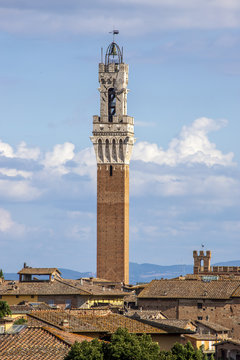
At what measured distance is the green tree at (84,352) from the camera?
4462 centimetres

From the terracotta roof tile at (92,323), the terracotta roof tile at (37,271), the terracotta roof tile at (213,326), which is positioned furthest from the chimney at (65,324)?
the terracotta roof tile at (37,271)

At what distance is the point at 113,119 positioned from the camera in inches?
5782

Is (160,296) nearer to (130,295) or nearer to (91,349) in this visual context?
(130,295)

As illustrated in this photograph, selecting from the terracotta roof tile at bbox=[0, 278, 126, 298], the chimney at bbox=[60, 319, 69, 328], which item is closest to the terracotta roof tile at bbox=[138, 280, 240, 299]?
the terracotta roof tile at bbox=[0, 278, 126, 298]

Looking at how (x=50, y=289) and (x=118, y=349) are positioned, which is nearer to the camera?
(x=118, y=349)

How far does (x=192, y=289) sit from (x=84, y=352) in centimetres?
5315

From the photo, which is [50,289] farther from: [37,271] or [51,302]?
[37,271]

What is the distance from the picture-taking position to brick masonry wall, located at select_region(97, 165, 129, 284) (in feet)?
470

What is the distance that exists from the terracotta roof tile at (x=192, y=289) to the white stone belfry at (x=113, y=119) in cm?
4495

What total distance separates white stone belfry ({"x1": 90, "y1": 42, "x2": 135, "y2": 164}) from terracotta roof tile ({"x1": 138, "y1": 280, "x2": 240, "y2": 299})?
44947 mm

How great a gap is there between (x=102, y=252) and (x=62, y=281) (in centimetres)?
3582

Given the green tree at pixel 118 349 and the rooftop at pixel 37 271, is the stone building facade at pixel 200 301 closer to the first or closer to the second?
the rooftop at pixel 37 271

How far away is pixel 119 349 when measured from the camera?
46.4m

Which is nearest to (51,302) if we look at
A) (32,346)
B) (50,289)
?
(50,289)
